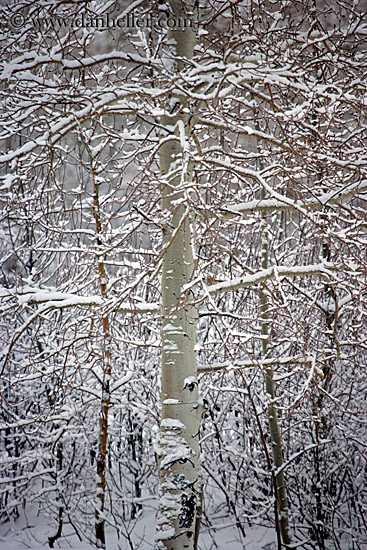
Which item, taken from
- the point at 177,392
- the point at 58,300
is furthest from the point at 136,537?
the point at 58,300

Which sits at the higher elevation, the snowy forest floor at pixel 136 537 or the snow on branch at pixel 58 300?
the snow on branch at pixel 58 300

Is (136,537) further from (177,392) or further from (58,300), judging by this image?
(58,300)

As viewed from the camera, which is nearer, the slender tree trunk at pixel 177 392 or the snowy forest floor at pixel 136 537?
the slender tree trunk at pixel 177 392

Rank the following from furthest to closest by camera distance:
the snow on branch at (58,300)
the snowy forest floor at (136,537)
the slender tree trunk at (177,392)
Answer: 1. the snowy forest floor at (136,537)
2. the snow on branch at (58,300)
3. the slender tree trunk at (177,392)

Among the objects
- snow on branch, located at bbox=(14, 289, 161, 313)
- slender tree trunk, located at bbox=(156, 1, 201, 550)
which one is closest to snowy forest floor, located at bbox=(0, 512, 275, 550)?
slender tree trunk, located at bbox=(156, 1, 201, 550)

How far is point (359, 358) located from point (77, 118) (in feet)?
17.6

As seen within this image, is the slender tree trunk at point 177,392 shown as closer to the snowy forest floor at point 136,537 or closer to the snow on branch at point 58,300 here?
the snow on branch at point 58,300

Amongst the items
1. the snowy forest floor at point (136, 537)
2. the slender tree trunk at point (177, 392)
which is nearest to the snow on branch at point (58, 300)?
the slender tree trunk at point (177, 392)

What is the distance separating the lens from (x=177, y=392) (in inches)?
117

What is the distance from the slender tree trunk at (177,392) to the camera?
279 cm

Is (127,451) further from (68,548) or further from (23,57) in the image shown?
(23,57)

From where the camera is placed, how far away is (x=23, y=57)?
257cm

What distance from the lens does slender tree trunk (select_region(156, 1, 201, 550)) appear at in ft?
9.15

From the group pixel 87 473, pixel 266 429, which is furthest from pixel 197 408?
pixel 87 473
